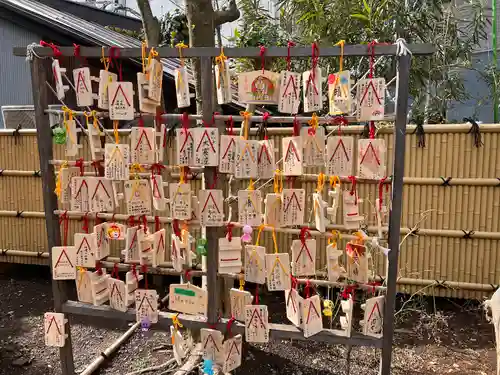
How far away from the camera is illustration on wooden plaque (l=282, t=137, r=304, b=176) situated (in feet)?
7.09

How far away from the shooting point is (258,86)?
Answer: 2.17 meters

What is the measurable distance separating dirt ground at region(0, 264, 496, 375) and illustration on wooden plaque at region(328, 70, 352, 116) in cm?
197

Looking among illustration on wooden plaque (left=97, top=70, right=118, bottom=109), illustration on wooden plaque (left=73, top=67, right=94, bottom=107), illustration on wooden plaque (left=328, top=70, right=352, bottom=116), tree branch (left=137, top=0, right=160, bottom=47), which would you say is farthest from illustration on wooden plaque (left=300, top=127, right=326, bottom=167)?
tree branch (left=137, top=0, right=160, bottom=47)

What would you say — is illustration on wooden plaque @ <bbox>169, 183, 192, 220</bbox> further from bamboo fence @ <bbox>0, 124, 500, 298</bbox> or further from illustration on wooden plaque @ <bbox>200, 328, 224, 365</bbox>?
bamboo fence @ <bbox>0, 124, 500, 298</bbox>

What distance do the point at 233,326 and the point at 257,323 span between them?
18 cm

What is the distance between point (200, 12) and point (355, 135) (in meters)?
1.75

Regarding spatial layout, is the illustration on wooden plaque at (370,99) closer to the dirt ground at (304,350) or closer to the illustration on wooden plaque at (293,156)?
the illustration on wooden plaque at (293,156)

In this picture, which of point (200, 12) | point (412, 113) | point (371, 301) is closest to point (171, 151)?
point (200, 12)

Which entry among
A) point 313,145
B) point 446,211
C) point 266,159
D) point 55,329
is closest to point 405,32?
point 446,211

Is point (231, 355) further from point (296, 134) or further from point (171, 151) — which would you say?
point (171, 151)

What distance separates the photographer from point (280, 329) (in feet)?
7.95

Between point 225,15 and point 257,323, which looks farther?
point 225,15

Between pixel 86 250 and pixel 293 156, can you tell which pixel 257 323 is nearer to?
pixel 293 156

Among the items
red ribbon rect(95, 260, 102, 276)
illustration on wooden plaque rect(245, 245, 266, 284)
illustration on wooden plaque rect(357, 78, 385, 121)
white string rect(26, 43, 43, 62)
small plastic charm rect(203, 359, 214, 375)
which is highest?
white string rect(26, 43, 43, 62)
